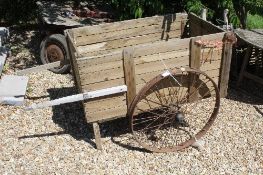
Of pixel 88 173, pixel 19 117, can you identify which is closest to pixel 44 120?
pixel 19 117

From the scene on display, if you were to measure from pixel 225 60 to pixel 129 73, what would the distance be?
4.11 feet

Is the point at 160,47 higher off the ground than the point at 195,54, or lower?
higher

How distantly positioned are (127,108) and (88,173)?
942 millimetres

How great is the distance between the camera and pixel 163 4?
7.14 meters

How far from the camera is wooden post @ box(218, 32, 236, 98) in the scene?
16.4ft

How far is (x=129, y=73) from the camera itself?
4.86 m

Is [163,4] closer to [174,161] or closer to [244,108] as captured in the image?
[244,108]

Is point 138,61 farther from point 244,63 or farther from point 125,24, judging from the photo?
point 244,63

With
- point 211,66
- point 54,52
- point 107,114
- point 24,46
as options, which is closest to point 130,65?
point 107,114

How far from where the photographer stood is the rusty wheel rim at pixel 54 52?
7172 mm

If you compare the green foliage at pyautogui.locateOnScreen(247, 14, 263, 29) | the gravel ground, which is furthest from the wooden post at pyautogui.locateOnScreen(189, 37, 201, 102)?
the green foliage at pyautogui.locateOnScreen(247, 14, 263, 29)

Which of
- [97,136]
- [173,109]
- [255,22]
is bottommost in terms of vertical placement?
[97,136]

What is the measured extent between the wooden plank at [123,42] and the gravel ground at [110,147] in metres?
1.01

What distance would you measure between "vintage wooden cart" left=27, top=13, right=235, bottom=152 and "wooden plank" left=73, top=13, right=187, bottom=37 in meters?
0.01
